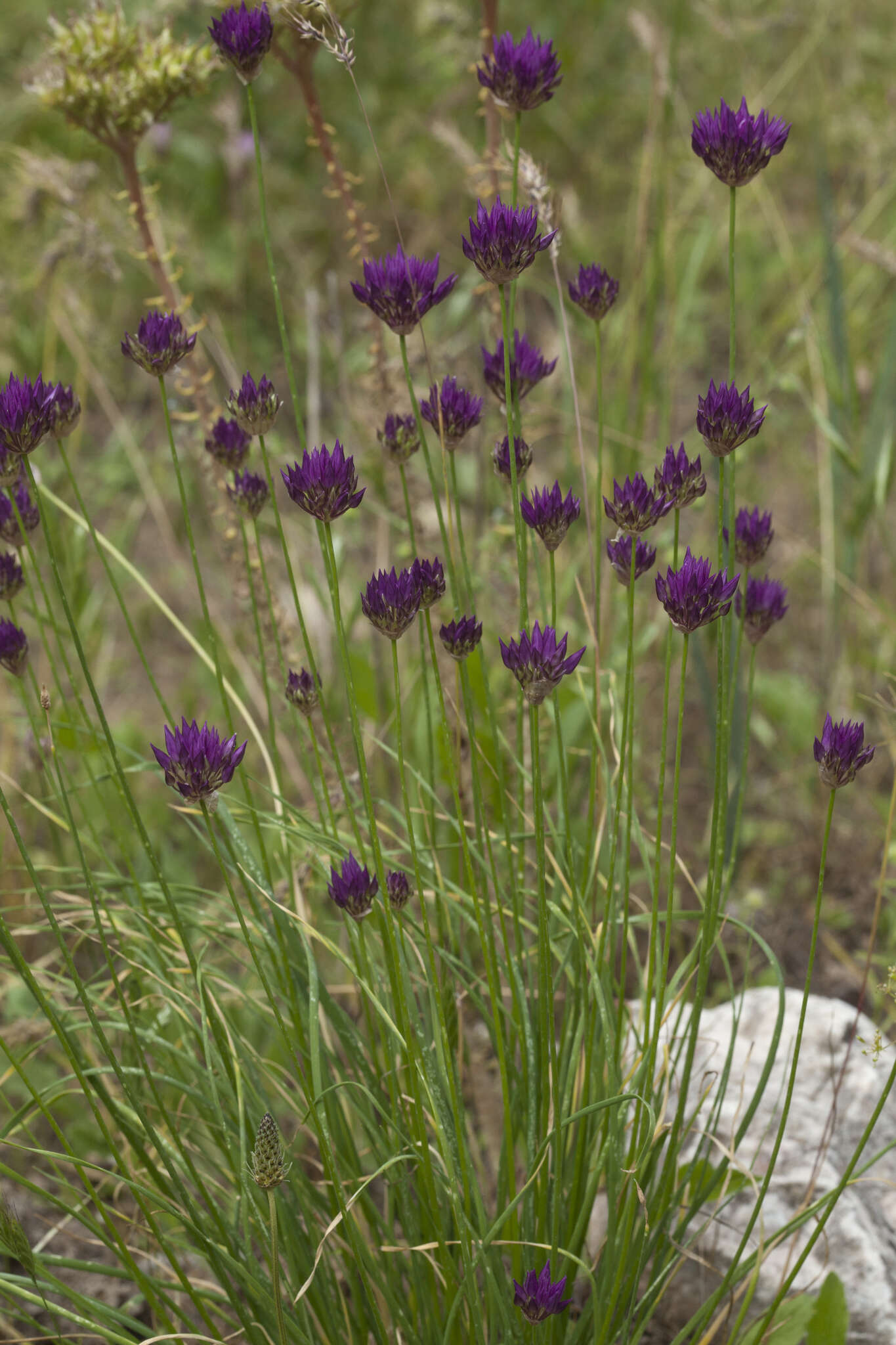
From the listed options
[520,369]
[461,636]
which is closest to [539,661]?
[461,636]

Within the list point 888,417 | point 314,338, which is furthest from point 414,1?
point 888,417

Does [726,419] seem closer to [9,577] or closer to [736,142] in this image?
[736,142]

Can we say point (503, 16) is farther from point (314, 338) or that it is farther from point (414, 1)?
point (314, 338)

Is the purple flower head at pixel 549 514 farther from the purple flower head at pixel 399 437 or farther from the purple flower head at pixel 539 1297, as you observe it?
the purple flower head at pixel 539 1297

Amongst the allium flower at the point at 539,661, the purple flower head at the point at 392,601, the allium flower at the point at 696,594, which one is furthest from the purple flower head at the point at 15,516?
the allium flower at the point at 696,594

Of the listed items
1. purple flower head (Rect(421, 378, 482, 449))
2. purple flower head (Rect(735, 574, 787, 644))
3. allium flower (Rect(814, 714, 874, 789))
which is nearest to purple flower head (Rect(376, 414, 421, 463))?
purple flower head (Rect(421, 378, 482, 449))

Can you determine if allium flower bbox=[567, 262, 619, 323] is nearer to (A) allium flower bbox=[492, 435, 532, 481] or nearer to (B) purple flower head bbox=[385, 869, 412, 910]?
(A) allium flower bbox=[492, 435, 532, 481]
